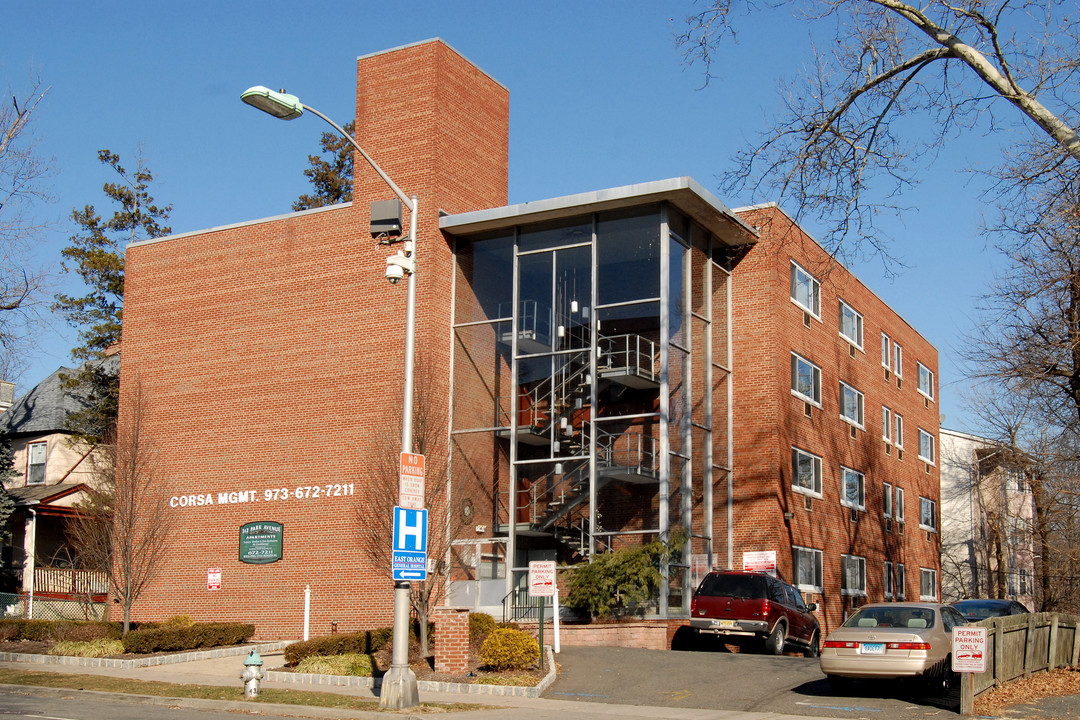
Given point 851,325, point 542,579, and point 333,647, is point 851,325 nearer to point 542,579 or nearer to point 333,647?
point 542,579

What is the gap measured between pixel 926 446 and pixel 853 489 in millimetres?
10658

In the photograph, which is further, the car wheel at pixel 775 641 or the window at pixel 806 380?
the window at pixel 806 380

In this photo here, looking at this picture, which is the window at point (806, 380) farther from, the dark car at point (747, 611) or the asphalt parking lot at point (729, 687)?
the asphalt parking lot at point (729, 687)

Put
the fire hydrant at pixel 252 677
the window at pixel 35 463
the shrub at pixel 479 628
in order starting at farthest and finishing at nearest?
the window at pixel 35 463
the shrub at pixel 479 628
the fire hydrant at pixel 252 677

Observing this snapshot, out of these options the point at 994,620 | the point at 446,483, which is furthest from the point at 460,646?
the point at 994,620

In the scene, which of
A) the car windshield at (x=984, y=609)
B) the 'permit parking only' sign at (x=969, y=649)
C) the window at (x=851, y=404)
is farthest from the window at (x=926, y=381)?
the 'permit parking only' sign at (x=969, y=649)

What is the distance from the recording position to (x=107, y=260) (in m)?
46.2

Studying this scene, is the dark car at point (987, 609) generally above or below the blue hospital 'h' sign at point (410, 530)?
below

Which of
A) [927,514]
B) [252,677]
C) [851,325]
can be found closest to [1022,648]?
[252,677]

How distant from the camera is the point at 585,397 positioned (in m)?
28.2

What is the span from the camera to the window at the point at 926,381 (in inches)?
1779

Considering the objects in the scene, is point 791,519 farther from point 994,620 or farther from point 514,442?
point 994,620

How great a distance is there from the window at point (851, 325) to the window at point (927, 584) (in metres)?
10.6

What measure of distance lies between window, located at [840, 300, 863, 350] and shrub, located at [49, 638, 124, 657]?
23427mm
